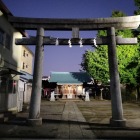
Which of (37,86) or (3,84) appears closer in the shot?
(37,86)

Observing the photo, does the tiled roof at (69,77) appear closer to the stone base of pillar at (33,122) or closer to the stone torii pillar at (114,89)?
the stone torii pillar at (114,89)

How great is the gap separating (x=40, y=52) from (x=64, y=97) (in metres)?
28.1

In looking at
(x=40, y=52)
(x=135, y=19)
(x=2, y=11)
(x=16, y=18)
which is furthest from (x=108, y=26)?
(x=2, y=11)

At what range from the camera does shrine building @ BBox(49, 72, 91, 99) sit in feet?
132

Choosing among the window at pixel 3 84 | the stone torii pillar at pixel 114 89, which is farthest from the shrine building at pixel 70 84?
the stone torii pillar at pixel 114 89

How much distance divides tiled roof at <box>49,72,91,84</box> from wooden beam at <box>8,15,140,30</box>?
2780cm

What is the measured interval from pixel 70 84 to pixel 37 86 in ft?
93.8

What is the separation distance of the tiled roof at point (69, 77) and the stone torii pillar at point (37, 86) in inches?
1097

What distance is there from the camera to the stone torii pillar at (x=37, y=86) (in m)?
11.8

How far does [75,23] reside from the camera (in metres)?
12.8

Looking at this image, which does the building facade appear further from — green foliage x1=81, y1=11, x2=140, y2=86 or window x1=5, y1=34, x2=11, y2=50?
green foliage x1=81, y1=11, x2=140, y2=86

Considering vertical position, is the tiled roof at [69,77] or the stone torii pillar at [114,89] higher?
the tiled roof at [69,77]

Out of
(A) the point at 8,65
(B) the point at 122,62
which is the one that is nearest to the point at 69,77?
(B) the point at 122,62

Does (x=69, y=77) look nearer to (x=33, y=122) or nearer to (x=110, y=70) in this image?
(x=110, y=70)
